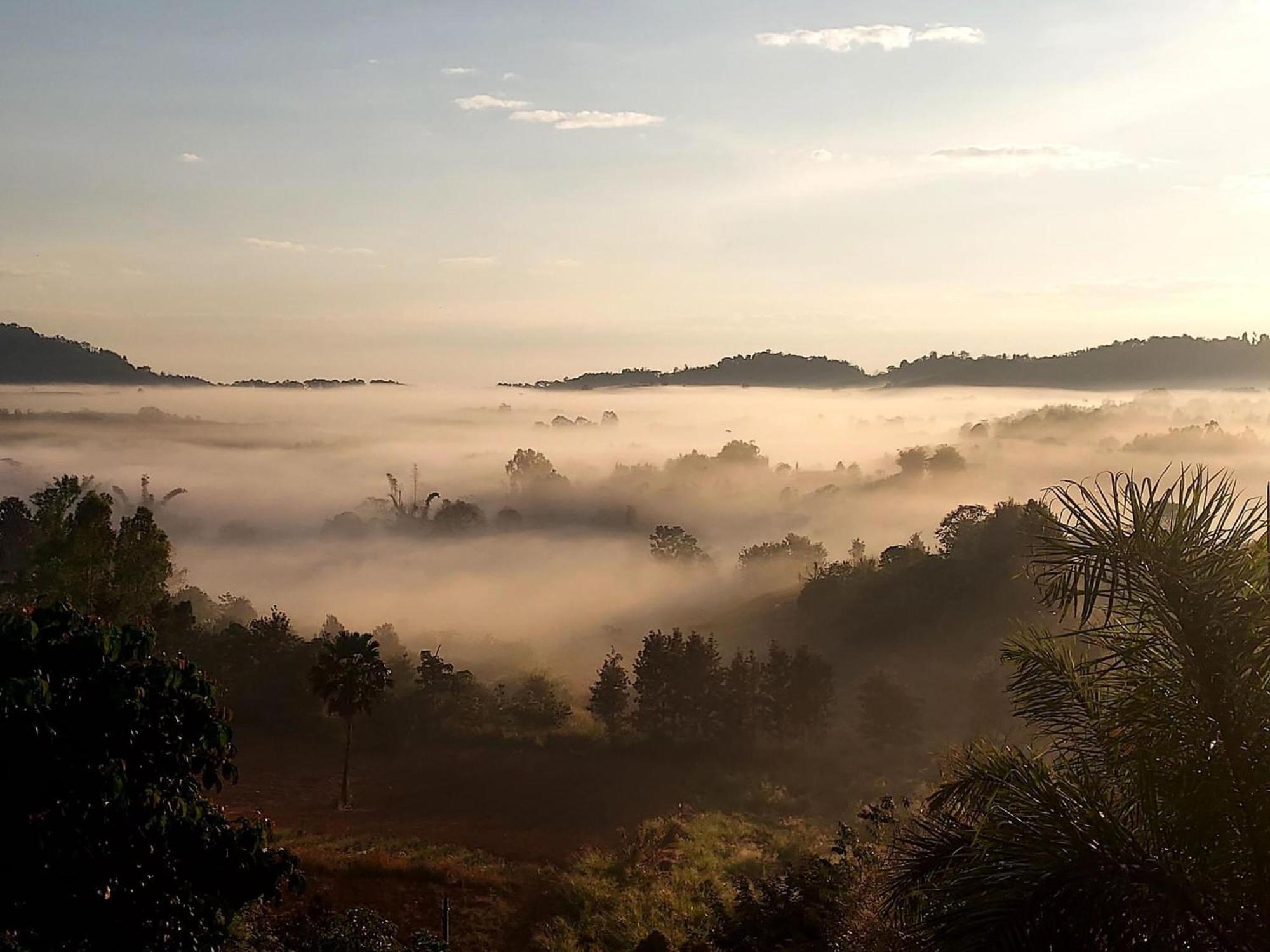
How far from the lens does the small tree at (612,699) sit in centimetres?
5691

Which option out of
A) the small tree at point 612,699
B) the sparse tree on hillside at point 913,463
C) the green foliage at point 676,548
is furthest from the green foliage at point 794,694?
the sparse tree on hillside at point 913,463

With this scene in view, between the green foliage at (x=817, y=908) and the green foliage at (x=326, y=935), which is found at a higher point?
the green foliage at (x=817, y=908)

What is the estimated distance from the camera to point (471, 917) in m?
29.8

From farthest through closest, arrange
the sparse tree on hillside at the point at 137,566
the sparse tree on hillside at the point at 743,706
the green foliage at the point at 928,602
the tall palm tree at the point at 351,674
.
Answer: the green foliage at the point at 928,602, the sparse tree on hillside at the point at 743,706, the sparse tree on hillside at the point at 137,566, the tall palm tree at the point at 351,674

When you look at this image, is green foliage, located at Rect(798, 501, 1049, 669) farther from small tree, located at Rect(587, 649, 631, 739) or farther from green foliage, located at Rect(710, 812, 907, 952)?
green foliage, located at Rect(710, 812, 907, 952)

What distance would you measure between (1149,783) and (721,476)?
190986mm

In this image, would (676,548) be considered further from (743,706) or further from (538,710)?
(743,706)

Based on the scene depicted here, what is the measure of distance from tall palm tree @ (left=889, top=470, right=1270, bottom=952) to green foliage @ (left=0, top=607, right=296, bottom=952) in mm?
10563

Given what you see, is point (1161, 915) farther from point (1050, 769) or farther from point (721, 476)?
point (721, 476)

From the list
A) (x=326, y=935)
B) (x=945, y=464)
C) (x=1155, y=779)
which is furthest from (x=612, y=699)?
(x=945, y=464)

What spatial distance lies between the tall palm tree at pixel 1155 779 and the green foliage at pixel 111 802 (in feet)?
34.7

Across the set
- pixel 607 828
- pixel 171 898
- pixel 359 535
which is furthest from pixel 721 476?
pixel 171 898

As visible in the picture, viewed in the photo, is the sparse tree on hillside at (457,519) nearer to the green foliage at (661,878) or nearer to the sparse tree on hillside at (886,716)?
the sparse tree on hillside at (886,716)

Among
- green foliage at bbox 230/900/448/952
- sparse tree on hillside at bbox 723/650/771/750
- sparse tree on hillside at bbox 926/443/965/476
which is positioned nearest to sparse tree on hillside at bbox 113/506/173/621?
green foliage at bbox 230/900/448/952
